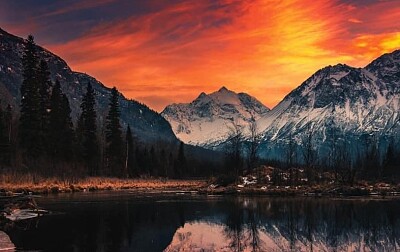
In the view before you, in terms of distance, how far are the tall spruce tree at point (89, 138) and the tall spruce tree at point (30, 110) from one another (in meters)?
14.0

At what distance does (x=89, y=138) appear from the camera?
355ft

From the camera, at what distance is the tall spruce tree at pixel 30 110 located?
294ft

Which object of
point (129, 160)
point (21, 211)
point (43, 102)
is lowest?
point (21, 211)

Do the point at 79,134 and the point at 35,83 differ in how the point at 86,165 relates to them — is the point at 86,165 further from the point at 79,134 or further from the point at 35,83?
the point at 35,83

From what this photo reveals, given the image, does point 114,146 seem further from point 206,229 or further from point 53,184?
point 206,229

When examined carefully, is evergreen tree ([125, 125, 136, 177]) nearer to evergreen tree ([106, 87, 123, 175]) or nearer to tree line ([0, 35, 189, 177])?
tree line ([0, 35, 189, 177])

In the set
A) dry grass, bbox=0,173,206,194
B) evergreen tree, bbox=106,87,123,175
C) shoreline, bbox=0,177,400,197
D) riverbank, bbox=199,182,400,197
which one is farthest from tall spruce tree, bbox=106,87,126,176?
riverbank, bbox=199,182,400,197

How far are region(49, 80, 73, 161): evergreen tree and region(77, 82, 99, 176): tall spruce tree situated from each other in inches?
215

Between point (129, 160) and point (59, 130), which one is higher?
point (59, 130)

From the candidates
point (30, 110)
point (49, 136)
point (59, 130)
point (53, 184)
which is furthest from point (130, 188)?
point (30, 110)

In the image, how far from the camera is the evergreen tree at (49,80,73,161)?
9688cm

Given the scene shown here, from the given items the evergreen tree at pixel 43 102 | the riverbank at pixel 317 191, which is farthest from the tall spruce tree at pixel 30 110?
the riverbank at pixel 317 191

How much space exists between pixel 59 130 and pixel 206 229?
71.7 m

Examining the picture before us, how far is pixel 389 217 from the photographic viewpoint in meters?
42.7
